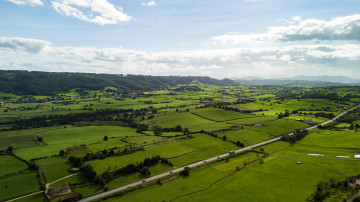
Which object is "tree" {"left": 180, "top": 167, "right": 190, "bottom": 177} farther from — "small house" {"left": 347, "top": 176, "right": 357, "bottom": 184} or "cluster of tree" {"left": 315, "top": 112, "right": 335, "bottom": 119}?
"cluster of tree" {"left": 315, "top": 112, "right": 335, "bottom": 119}

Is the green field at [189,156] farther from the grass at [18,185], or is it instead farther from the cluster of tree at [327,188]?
the cluster of tree at [327,188]

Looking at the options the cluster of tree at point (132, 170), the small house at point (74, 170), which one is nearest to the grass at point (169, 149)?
the cluster of tree at point (132, 170)

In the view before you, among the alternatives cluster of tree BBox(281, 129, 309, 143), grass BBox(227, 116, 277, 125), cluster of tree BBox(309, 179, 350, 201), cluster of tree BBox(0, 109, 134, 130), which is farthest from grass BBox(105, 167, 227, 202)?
cluster of tree BBox(0, 109, 134, 130)

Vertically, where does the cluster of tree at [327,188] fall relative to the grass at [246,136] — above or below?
below

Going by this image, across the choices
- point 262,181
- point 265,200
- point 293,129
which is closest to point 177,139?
point 262,181

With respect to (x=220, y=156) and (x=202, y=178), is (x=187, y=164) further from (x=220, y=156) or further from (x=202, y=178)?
(x=220, y=156)

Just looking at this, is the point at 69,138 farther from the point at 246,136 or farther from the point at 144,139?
the point at 246,136
